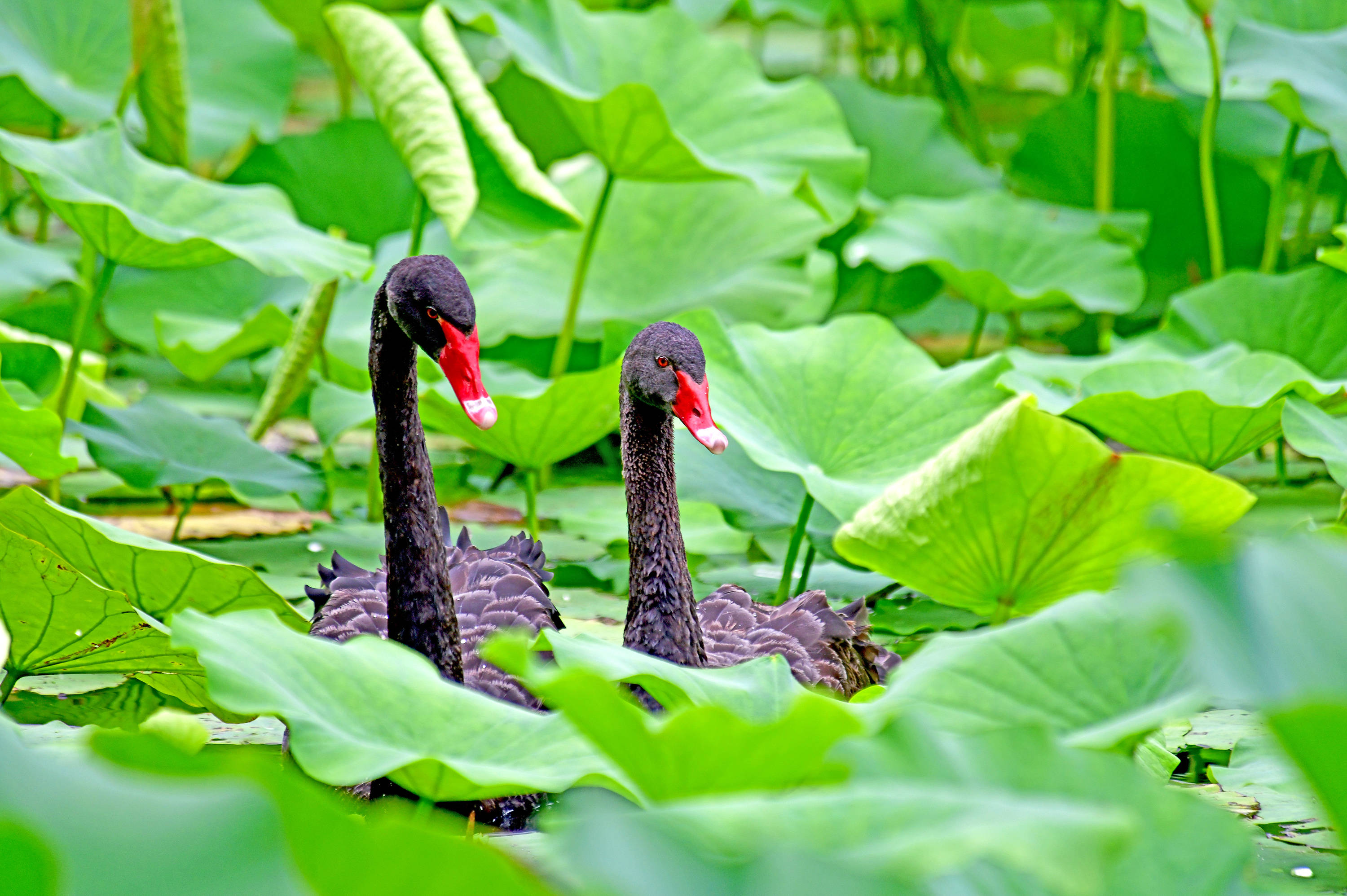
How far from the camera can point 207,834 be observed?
0.66 m

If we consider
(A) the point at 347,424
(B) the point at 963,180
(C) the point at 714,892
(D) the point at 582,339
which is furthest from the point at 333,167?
(C) the point at 714,892

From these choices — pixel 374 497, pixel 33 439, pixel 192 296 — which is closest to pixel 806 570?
pixel 374 497

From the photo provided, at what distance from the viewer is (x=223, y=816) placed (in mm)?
660

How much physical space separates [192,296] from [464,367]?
197 cm

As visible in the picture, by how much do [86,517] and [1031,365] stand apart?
178 cm

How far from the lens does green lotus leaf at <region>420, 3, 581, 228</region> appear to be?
8.91ft

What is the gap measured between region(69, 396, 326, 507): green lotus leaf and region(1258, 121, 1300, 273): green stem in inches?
87.0

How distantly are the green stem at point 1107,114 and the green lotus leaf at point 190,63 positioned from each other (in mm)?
2216

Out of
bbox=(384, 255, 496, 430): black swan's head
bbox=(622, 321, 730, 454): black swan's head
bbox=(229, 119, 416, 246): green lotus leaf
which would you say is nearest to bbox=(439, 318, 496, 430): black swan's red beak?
bbox=(384, 255, 496, 430): black swan's head

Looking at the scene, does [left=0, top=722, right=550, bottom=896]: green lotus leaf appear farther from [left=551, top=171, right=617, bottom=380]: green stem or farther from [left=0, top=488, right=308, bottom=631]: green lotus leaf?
[left=551, top=171, right=617, bottom=380]: green stem

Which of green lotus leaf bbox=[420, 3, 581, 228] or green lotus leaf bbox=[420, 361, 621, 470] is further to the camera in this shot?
green lotus leaf bbox=[420, 3, 581, 228]

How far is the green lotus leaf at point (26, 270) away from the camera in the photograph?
9.70 feet

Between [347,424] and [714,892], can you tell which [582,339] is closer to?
[347,424]

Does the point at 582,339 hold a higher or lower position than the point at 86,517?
lower
